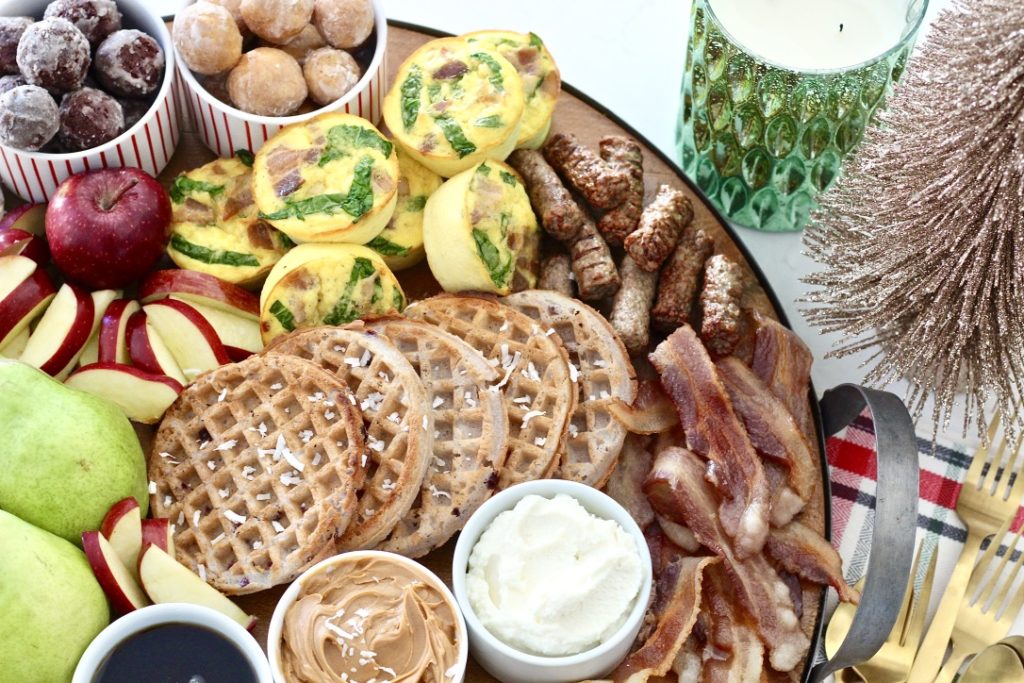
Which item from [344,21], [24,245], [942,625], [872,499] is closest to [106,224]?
[24,245]

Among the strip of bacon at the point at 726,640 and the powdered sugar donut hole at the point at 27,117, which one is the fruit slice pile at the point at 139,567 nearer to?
the powdered sugar donut hole at the point at 27,117

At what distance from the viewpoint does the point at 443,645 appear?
2402 millimetres

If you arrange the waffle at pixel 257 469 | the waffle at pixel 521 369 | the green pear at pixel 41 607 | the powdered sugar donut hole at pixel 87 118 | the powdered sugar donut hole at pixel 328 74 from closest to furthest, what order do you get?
the green pear at pixel 41 607 → the waffle at pixel 257 469 → the waffle at pixel 521 369 → the powdered sugar donut hole at pixel 87 118 → the powdered sugar donut hole at pixel 328 74

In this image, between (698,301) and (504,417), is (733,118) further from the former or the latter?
(504,417)

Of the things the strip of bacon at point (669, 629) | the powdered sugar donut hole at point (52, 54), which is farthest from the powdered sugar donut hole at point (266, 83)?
the strip of bacon at point (669, 629)

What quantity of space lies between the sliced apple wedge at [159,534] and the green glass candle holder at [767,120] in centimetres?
162

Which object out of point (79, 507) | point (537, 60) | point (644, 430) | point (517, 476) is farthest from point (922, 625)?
point (79, 507)

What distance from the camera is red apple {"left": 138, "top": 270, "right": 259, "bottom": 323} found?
2.82 metres

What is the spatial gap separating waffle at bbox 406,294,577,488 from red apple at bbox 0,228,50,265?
86cm

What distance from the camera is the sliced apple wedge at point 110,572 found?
2.46 m

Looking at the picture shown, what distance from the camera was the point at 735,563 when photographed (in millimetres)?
2611

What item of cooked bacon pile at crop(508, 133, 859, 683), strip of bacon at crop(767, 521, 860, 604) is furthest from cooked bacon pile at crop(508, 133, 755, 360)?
strip of bacon at crop(767, 521, 860, 604)

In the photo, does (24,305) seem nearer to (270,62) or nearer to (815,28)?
(270,62)

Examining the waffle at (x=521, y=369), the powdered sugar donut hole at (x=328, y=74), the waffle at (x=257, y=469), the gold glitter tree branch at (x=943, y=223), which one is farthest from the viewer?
the powdered sugar donut hole at (x=328, y=74)
